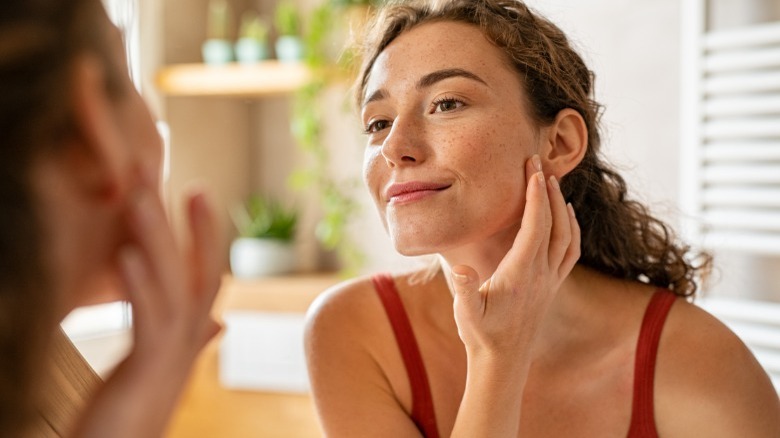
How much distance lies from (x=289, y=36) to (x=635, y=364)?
82.7 inches

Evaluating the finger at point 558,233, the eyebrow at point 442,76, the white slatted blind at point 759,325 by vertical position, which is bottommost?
the white slatted blind at point 759,325

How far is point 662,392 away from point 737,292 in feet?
3.63

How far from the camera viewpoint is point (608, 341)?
125cm

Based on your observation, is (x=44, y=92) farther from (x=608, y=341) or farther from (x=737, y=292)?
(x=737, y=292)

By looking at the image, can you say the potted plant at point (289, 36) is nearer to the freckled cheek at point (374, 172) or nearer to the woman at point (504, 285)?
the woman at point (504, 285)

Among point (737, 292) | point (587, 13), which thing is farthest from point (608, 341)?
point (587, 13)

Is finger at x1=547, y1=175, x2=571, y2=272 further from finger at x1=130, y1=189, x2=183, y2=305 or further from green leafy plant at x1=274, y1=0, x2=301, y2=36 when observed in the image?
green leafy plant at x1=274, y1=0, x2=301, y2=36

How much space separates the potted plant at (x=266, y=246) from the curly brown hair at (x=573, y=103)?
5.58 ft

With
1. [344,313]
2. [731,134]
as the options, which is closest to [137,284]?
[344,313]

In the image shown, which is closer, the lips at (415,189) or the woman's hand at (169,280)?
the woman's hand at (169,280)

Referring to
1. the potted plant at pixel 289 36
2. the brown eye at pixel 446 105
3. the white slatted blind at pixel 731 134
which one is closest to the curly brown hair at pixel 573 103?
the brown eye at pixel 446 105

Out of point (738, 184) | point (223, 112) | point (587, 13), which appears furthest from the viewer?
point (223, 112)

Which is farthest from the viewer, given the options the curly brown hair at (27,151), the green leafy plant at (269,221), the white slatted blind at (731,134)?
the green leafy plant at (269,221)

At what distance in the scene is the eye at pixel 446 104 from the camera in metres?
1.15
